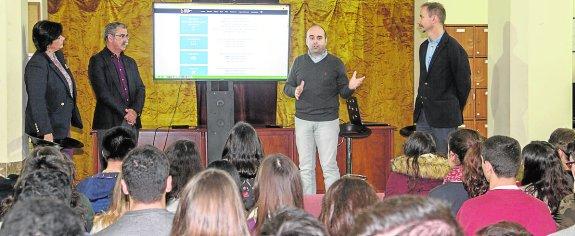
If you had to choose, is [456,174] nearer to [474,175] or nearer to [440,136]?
[474,175]

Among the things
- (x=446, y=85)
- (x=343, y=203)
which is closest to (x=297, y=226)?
(x=343, y=203)

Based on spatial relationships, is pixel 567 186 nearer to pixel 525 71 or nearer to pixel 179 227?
pixel 179 227

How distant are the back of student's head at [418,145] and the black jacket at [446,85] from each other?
1526mm

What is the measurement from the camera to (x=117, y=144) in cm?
469

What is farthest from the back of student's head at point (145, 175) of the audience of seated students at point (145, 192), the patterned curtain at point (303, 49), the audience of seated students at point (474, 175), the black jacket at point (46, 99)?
the patterned curtain at point (303, 49)

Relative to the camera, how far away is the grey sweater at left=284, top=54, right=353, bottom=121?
274 inches

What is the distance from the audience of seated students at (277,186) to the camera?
11.7 ft

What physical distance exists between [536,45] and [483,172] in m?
3.07

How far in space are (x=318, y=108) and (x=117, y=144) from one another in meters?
2.58

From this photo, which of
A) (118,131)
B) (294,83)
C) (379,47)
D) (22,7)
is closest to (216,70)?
(294,83)

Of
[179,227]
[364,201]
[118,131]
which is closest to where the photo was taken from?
[179,227]

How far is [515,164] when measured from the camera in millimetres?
3641

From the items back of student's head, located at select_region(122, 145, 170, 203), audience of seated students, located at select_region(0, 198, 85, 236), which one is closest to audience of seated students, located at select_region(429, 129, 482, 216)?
back of student's head, located at select_region(122, 145, 170, 203)

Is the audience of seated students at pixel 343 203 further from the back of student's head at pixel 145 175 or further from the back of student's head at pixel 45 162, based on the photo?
the back of student's head at pixel 45 162
